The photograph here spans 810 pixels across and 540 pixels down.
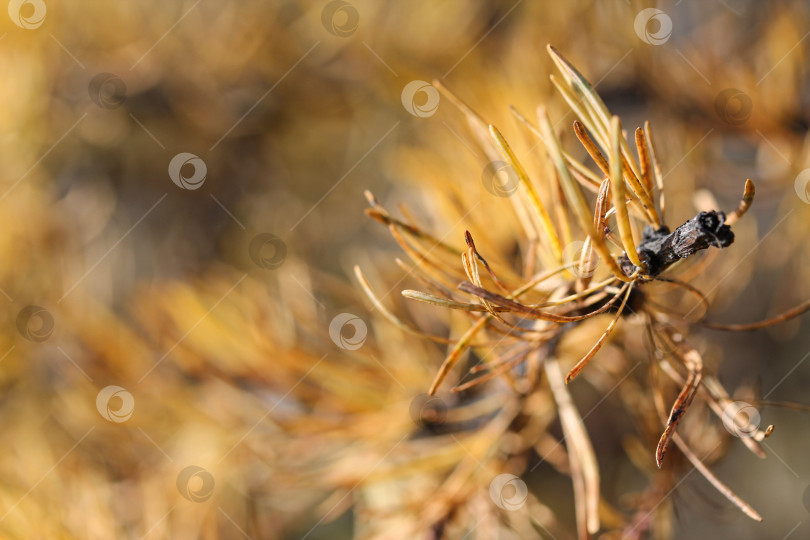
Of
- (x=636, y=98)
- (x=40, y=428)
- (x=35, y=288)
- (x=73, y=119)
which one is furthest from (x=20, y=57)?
(x=636, y=98)

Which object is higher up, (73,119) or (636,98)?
(73,119)

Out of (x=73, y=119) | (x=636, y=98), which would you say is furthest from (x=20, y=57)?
(x=636, y=98)

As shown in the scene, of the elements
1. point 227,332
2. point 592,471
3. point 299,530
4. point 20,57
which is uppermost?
point 20,57

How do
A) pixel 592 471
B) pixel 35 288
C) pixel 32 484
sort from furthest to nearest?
1. pixel 35 288
2. pixel 32 484
3. pixel 592 471

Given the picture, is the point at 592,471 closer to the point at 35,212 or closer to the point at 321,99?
the point at 321,99

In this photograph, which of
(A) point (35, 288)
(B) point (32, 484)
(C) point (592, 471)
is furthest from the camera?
(A) point (35, 288)

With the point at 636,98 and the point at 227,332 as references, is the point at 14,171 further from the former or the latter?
the point at 636,98

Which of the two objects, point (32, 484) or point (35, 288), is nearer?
point (32, 484)
